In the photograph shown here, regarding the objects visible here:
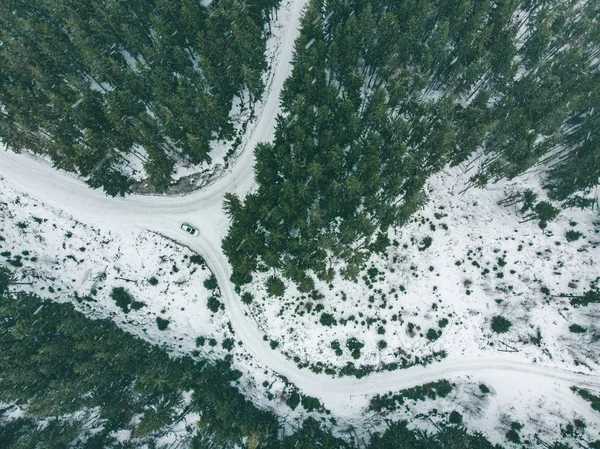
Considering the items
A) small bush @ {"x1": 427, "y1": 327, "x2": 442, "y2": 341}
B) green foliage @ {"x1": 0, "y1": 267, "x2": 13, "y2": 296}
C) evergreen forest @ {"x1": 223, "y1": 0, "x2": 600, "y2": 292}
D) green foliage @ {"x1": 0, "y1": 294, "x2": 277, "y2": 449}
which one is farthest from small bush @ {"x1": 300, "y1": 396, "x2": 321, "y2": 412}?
green foliage @ {"x1": 0, "y1": 267, "x2": 13, "y2": 296}

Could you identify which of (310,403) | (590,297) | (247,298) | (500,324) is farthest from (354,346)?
(590,297)

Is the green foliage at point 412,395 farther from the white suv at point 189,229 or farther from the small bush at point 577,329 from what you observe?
the white suv at point 189,229

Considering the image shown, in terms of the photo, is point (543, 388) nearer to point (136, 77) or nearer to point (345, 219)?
point (345, 219)

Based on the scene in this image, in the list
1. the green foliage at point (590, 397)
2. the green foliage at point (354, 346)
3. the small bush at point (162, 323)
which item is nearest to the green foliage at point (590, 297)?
the green foliage at point (590, 397)

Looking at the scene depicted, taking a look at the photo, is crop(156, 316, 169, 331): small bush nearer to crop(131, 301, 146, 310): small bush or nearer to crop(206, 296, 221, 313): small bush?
crop(131, 301, 146, 310): small bush

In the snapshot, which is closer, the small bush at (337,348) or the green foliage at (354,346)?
the green foliage at (354,346)

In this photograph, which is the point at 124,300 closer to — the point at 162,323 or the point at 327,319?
the point at 162,323
